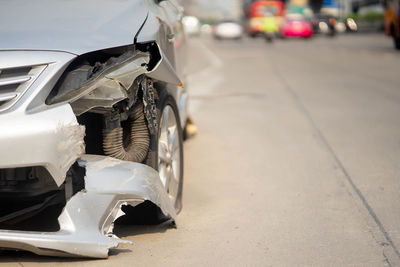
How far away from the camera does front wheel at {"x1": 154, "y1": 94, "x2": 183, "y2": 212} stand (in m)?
4.83

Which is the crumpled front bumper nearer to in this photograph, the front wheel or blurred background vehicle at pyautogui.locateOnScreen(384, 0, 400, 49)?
the front wheel

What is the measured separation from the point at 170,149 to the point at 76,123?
1.28 m

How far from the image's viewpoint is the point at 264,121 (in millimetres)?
10117

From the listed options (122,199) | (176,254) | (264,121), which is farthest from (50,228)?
(264,121)

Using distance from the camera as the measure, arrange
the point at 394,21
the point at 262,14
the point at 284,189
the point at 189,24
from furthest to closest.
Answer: the point at 262,14, the point at 394,21, the point at 189,24, the point at 284,189

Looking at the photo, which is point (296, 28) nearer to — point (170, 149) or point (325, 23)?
point (325, 23)

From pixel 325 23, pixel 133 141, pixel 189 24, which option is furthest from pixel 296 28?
pixel 133 141

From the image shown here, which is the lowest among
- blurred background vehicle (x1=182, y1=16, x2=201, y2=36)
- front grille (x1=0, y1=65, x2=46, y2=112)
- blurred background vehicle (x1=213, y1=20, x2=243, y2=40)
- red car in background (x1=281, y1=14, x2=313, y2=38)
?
blurred background vehicle (x1=213, y1=20, x2=243, y2=40)

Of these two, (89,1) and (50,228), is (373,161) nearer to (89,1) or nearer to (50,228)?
(89,1)

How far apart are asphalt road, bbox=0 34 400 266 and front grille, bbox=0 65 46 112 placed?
0.97 m

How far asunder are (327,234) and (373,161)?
2630 mm

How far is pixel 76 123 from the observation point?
3895 mm

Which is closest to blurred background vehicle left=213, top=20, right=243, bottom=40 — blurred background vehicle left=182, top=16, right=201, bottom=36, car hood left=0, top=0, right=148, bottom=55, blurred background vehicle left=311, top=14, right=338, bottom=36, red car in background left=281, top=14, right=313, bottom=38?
red car in background left=281, top=14, right=313, bottom=38

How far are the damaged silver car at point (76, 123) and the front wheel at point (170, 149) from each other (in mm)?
91
